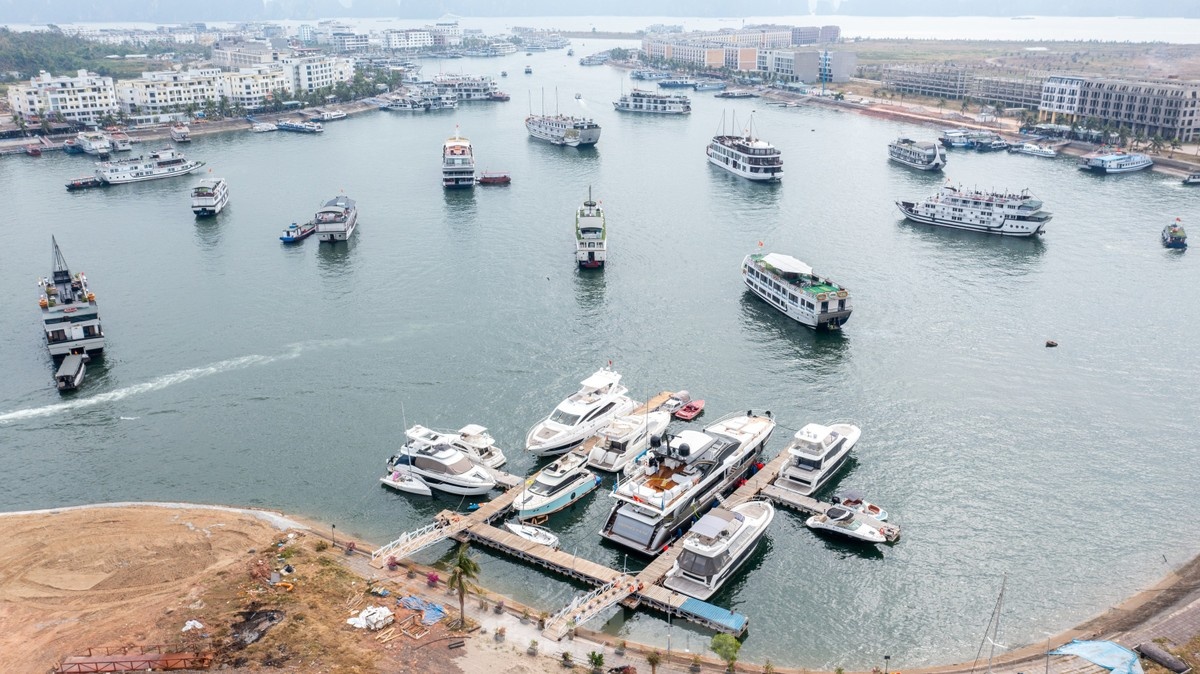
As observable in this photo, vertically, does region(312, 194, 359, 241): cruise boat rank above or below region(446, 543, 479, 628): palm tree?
above

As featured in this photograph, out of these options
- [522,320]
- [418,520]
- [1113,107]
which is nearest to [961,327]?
[522,320]

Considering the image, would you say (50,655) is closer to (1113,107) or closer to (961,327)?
(961,327)

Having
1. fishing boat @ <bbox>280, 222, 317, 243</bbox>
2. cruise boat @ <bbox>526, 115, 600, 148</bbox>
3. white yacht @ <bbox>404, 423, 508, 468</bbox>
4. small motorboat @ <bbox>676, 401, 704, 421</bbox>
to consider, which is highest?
cruise boat @ <bbox>526, 115, 600, 148</bbox>

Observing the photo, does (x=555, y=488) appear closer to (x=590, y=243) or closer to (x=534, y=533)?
(x=534, y=533)

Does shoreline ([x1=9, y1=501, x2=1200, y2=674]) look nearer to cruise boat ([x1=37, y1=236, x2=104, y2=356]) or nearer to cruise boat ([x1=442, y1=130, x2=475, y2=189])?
cruise boat ([x1=37, y1=236, x2=104, y2=356])

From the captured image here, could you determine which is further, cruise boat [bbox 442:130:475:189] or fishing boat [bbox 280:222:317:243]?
cruise boat [bbox 442:130:475:189]

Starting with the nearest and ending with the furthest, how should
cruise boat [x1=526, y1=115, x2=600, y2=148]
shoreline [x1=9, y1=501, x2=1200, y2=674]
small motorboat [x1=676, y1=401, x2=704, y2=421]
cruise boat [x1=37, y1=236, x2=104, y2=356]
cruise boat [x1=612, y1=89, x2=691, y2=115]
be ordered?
shoreline [x1=9, y1=501, x2=1200, y2=674]
small motorboat [x1=676, y1=401, x2=704, y2=421]
cruise boat [x1=37, y1=236, x2=104, y2=356]
cruise boat [x1=526, y1=115, x2=600, y2=148]
cruise boat [x1=612, y1=89, x2=691, y2=115]

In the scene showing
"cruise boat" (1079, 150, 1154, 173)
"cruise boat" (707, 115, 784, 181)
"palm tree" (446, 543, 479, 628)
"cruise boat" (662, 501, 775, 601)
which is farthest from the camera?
"cruise boat" (1079, 150, 1154, 173)

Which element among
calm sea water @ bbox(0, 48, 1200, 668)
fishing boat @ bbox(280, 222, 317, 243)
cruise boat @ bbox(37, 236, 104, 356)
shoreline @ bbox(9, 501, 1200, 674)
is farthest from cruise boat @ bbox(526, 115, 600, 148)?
shoreline @ bbox(9, 501, 1200, 674)
